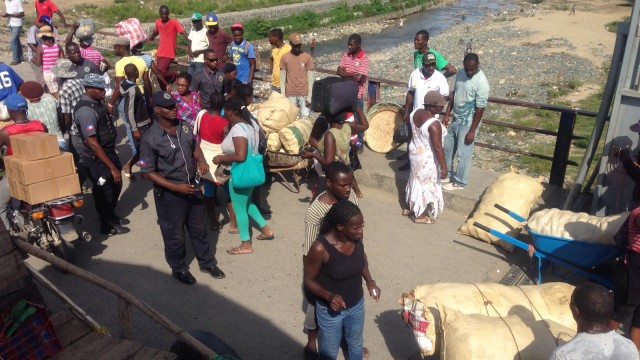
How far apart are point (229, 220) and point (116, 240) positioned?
4.44 ft

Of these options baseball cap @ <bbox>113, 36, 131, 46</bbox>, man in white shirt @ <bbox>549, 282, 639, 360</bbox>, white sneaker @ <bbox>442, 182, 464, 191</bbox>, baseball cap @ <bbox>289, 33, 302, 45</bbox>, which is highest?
A: baseball cap @ <bbox>113, 36, 131, 46</bbox>

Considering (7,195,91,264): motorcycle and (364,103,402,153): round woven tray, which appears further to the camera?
(364,103,402,153): round woven tray

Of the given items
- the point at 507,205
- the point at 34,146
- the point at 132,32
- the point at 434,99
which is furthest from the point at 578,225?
the point at 132,32

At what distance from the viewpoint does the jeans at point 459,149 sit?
7.59m

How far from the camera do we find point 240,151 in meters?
5.98

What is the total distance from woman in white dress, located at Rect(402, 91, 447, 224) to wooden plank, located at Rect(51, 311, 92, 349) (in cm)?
405

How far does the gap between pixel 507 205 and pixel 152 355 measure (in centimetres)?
436

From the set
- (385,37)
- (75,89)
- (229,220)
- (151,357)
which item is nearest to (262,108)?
(229,220)

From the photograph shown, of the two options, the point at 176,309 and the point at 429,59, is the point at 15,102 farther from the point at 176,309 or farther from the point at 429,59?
the point at 429,59

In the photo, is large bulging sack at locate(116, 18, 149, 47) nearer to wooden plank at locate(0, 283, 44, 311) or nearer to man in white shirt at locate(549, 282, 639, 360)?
wooden plank at locate(0, 283, 44, 311)

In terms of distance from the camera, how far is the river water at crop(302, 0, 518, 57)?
3148cm

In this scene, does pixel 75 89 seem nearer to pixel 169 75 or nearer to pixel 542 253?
pixel 169 75

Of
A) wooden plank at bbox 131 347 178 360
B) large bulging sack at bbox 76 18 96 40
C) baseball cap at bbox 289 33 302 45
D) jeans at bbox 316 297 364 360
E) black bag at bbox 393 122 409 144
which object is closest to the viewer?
wooden plank at bbox 131 347 178 360

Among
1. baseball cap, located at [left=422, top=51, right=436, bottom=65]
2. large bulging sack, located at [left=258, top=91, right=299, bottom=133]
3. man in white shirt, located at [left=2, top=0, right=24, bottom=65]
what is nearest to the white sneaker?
baseball cap, located at [left=422, top=51, right=436, bottom=65]
